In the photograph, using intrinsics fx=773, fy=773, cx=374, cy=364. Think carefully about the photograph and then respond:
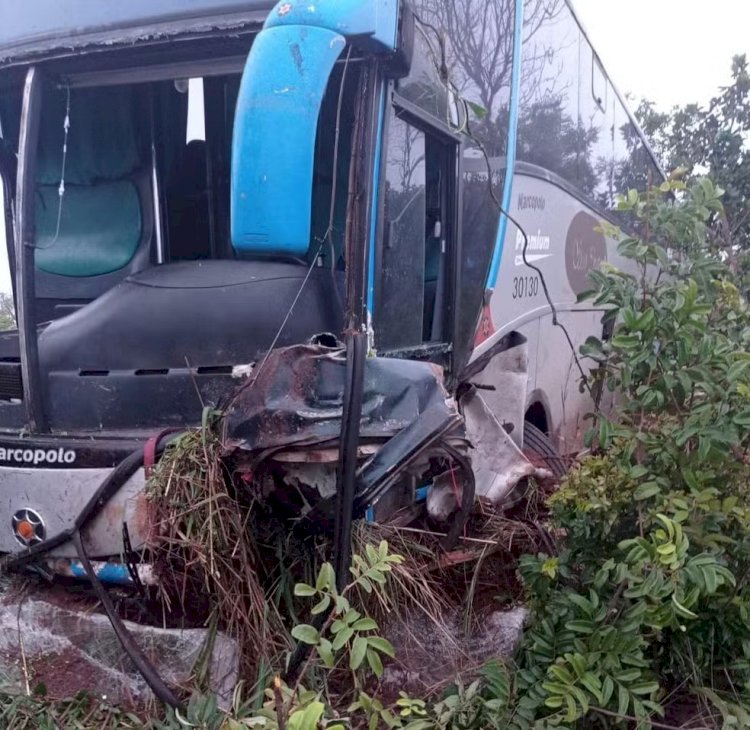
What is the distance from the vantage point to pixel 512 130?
12.9ft

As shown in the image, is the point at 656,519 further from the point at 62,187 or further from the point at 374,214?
the point at 62,187

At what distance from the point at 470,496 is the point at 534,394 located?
6.81 ft

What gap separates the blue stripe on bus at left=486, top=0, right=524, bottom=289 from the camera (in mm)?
3759

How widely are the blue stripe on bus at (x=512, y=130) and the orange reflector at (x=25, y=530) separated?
225cm

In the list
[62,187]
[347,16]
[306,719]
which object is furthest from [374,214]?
[306,719]

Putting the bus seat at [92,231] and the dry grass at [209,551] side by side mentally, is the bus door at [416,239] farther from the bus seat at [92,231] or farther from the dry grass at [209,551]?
the bus seat at [92,231]

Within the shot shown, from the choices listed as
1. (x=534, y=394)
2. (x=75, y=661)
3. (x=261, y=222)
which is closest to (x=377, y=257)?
(x=261, y=222)

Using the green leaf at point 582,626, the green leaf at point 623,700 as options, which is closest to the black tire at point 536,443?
the green leaf at point 582,626

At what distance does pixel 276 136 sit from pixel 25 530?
1544 millimetres

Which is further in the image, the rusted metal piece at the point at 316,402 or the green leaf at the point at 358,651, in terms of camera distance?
the rusted metal piece at the point at 316,402

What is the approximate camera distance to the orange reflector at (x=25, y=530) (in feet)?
8.32

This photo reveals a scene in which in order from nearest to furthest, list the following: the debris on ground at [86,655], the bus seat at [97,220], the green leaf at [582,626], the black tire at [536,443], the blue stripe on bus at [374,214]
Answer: the green leaf at [582,626]
the debris on ground at [86,655]
the blue stripe on bus at [374,214]
the bus seat at [97,220]
the black tire at [536,443]

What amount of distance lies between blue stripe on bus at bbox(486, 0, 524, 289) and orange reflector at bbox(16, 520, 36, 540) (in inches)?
88.5

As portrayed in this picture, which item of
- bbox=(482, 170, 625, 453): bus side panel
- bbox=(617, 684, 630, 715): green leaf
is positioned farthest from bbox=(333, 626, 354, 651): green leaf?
bbox=(482, 170, 625, 453): bus side panel
